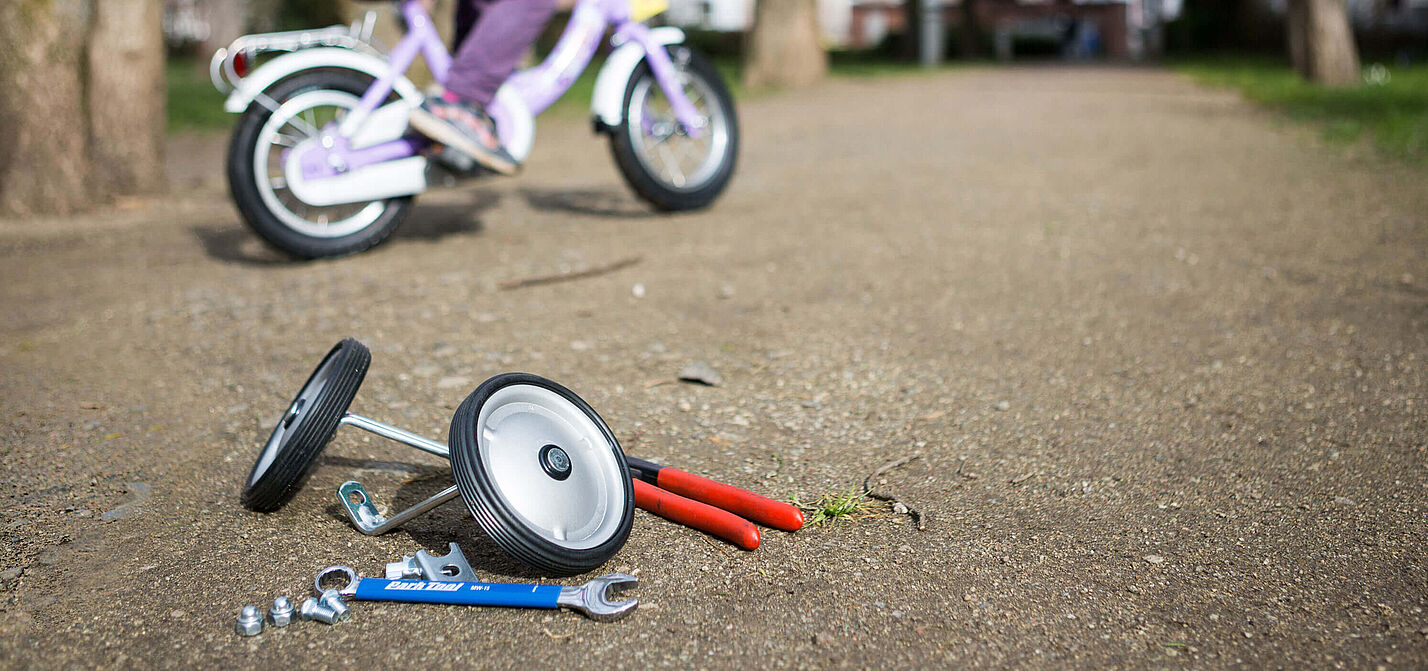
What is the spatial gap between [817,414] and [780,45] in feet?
37.1

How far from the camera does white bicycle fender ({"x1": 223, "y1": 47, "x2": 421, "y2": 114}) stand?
437 cm

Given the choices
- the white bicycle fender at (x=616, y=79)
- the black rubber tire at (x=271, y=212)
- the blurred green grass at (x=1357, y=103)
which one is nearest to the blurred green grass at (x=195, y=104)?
the black rubber tire at (x=271, y=212)

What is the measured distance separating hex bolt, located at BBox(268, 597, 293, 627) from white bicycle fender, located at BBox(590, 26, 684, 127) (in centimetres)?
349

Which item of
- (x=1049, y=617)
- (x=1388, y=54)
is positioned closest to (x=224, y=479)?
(x=1049, y=617)

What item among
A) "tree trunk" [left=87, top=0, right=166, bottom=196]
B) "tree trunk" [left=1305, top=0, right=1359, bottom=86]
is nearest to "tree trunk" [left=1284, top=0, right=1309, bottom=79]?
"tree trunk" [left=1305, top=0, right=1359, bottom=86]

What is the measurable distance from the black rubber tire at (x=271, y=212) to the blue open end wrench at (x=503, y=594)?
272 centimetres

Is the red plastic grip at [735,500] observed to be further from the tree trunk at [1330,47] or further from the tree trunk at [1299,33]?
the tree trunk at [1299,33]

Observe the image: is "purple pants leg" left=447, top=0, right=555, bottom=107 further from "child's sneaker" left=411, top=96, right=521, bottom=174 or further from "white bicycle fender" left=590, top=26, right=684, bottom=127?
"white bicycle fender" left=590, top=26, right=684, bottom=127

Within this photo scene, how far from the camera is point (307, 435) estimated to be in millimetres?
2307

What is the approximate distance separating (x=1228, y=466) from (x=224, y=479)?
246 centimetres

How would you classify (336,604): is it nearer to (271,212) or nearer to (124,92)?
(271,212)

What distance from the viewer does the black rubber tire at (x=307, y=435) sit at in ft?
7.59

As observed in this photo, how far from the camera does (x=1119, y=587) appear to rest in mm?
2145

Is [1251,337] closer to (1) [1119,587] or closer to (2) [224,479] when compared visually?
(1) [1119,587]
